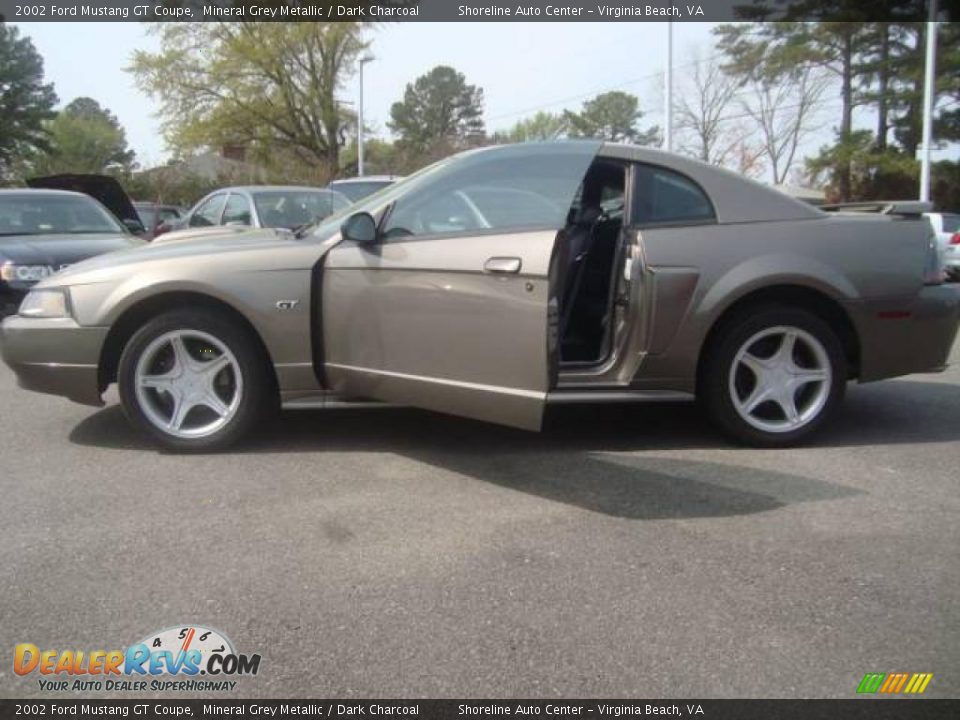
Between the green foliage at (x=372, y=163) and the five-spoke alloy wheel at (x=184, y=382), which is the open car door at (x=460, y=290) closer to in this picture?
the five-spoke alloy wheel at (x=184, y=382)

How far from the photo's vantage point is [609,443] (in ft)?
14.8

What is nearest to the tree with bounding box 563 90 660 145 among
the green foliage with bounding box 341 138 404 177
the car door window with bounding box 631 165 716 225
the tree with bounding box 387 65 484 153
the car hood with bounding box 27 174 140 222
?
the green foliage with bounding box 341 138 404 177

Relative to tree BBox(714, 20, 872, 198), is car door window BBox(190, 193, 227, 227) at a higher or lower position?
lower

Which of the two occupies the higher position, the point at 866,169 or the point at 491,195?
the point at 866,169

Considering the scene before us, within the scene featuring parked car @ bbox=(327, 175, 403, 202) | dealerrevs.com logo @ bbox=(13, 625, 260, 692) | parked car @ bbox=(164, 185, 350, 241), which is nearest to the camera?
dealerrevs.com logo @ bbox=(13, 625, 260, 692)

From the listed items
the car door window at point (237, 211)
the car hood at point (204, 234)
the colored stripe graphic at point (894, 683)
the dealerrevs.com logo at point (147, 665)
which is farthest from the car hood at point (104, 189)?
the colored stripe graphic at point (894, 683)

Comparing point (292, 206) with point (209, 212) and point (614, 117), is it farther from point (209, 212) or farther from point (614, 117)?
point (614, 117)

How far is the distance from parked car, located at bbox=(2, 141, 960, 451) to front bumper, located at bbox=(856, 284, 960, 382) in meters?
0.01

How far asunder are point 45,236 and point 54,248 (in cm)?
61

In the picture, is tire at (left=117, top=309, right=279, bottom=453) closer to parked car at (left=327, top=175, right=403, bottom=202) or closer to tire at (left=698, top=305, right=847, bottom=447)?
tire at (left=698, top=305, right=847, bottom=447)

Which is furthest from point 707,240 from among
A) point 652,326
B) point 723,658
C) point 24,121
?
point 24,121

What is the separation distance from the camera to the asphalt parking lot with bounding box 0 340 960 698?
2.36 metres

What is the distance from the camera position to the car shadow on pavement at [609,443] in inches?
145
